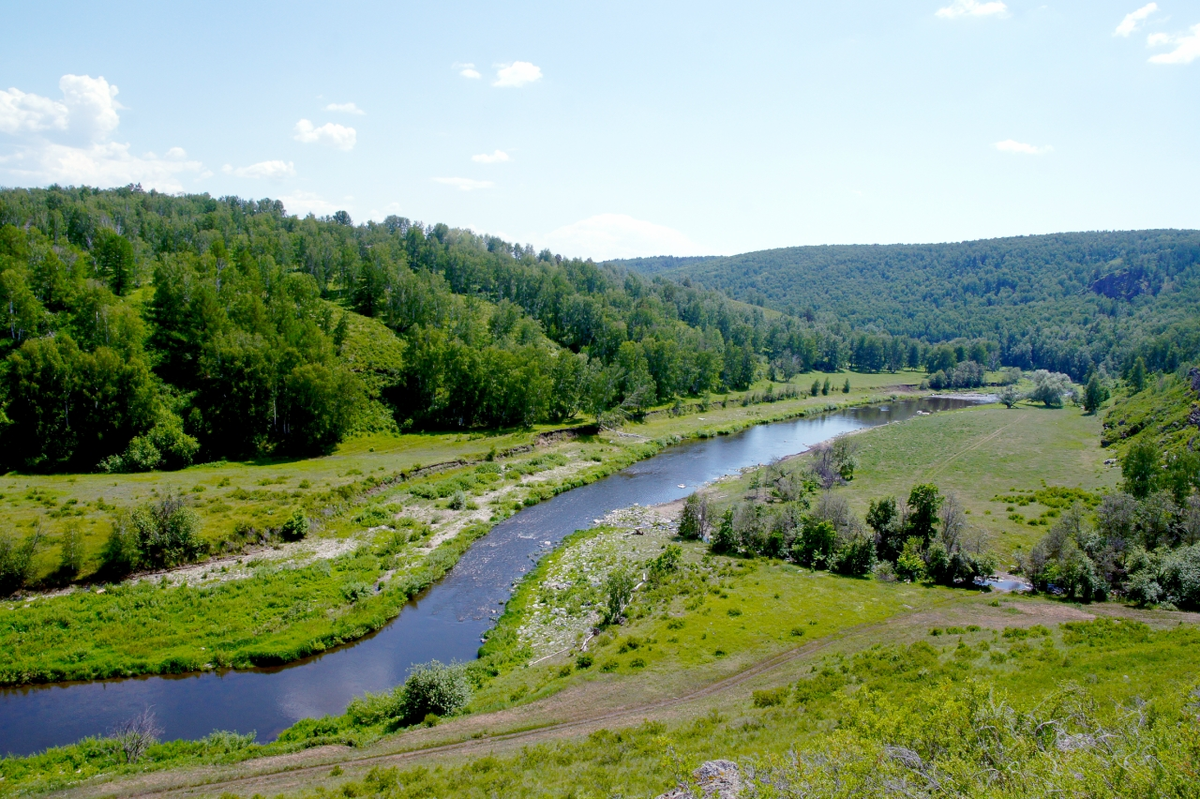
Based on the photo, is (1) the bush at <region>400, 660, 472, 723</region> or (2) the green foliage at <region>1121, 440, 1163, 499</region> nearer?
(1) the bush at <region>400, 660, 472, 723</region>

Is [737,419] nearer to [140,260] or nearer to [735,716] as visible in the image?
[735,716]

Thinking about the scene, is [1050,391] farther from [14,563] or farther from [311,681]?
[14,563]

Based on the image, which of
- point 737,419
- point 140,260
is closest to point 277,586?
point 737,419

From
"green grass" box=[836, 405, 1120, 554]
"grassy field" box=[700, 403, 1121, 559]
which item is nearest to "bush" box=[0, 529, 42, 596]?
"grassy field" box=[700, 403, 1121, 559]

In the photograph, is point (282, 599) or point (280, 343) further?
point (280, 343)

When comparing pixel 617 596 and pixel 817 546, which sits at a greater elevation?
pixel 817 546

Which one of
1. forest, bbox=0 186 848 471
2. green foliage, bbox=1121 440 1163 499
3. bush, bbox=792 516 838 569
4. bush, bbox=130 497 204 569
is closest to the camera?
bush, bbox=130 497 204 569

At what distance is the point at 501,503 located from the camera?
183 ft

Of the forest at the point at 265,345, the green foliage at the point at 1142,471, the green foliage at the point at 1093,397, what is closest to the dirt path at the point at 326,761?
the green foliage at the point at 1142,471

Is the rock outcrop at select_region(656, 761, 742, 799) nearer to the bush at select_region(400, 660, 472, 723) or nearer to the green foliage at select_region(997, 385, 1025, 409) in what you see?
the bush at select_region(400, 660, 472, 723)

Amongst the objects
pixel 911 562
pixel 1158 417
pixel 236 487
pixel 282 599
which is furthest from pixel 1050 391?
pixel 236 487

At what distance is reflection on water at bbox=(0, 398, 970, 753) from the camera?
25969 millimetres

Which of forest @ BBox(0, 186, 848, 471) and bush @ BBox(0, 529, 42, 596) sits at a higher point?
forest @ BBox(0, 186, 848, 471)

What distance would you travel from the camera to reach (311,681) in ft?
97.7
